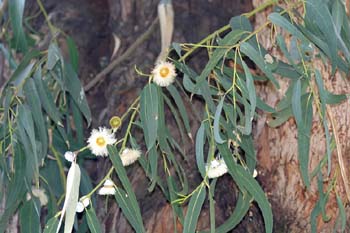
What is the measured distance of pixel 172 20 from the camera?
1.77 meters

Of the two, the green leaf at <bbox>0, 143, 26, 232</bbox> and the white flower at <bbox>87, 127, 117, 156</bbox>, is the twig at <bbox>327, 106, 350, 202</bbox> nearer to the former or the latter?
the white flower at <bbox>87, 127, 117, 156</bbox>

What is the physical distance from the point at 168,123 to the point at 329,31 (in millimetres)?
533

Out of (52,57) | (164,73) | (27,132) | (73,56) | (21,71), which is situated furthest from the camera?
(73,56)

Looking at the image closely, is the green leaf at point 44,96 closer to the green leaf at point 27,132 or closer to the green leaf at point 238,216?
the green leaf at point 27,132

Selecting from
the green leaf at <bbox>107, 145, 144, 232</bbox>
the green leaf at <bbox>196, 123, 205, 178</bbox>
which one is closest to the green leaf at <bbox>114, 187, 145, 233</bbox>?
the green leaf at <bbox>107, 145, 144, 232</bbox>

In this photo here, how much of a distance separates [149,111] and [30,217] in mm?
378

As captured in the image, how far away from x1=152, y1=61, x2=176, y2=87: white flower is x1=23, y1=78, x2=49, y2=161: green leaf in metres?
0.31

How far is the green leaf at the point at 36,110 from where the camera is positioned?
1.64m

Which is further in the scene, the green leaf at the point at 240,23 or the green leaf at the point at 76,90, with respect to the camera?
the green leaf at the point at 76,90

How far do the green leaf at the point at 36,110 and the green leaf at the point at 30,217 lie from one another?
0.34 ft

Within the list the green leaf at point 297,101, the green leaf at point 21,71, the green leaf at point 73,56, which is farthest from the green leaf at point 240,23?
the green leaf at point 73,56

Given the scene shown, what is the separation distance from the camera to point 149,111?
4.62 ft

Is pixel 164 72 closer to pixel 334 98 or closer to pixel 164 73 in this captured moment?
pixel 164 73

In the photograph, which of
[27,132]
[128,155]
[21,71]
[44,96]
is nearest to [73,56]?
[21,71]
